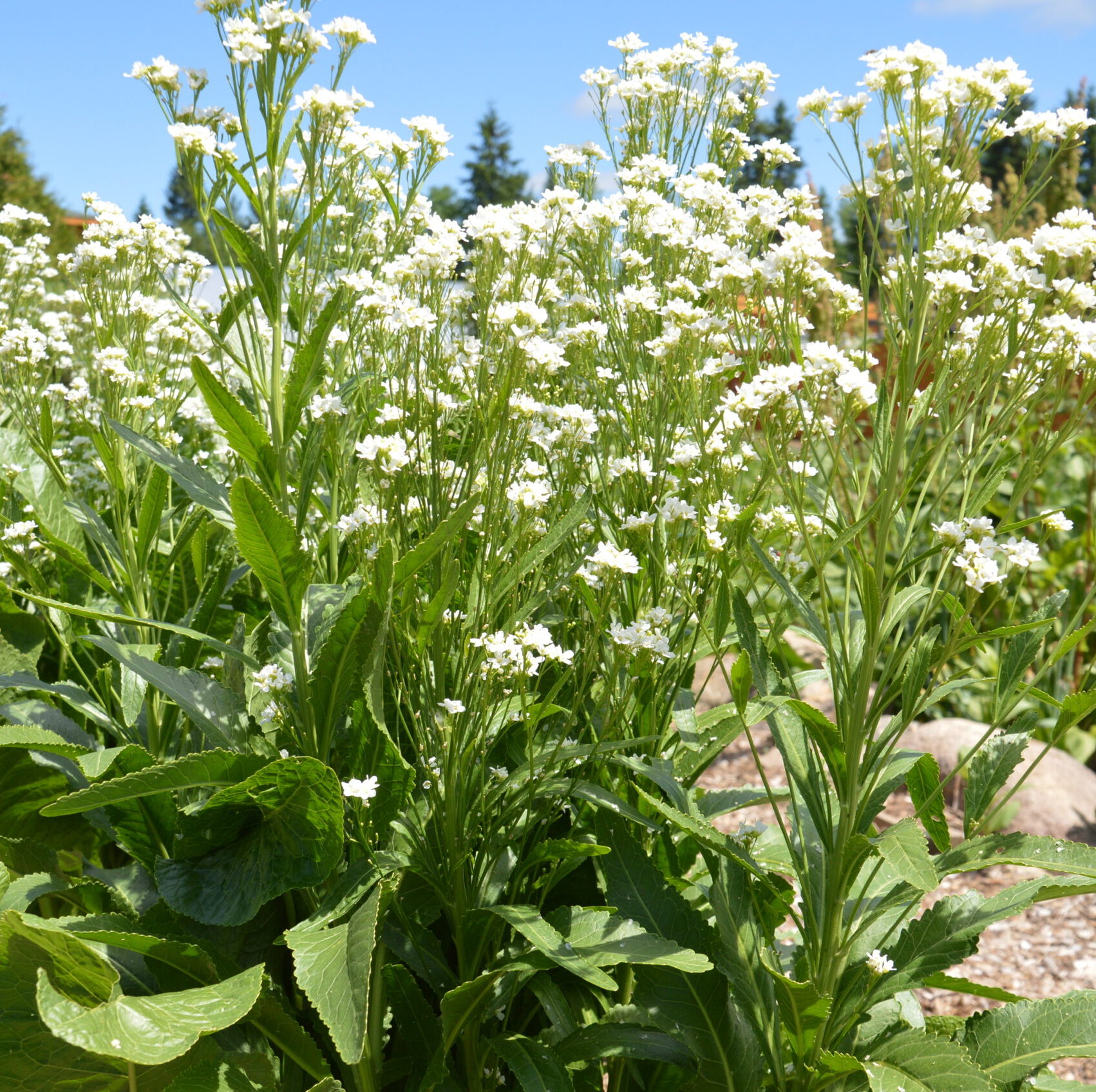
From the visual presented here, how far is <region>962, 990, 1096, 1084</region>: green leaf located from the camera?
200cm

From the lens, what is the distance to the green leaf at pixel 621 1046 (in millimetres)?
1985

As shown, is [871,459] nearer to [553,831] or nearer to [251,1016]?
[553,831]

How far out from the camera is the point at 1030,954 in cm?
391

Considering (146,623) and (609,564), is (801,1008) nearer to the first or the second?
(609,564)

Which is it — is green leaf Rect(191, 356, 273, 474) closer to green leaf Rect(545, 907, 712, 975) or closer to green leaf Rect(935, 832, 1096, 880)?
green leaf Rect(545, 907, 712, 975)

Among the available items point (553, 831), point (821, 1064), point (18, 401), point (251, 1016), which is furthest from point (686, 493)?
point (18, 401)

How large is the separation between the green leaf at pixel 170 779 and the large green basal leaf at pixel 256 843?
5 centimetres

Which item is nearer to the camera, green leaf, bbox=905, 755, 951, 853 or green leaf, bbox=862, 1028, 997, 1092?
green leaf, bbox=862, 1028, 997, 1092

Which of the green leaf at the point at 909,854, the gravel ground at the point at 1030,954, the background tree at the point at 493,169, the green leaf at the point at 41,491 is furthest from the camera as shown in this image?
the background tree at the point at 493,169

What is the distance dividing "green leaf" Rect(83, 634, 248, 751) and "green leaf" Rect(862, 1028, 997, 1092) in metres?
1.36

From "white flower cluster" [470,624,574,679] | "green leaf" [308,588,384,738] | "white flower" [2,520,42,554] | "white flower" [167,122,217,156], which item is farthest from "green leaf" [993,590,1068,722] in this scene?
"white flower" [2,520,42,554]

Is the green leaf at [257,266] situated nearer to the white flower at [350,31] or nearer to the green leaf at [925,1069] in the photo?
the white flower at [350,31]

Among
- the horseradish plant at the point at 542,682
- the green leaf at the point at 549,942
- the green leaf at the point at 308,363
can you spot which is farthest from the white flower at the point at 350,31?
the green leaf at the point at 549,942

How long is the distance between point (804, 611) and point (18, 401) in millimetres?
2329
